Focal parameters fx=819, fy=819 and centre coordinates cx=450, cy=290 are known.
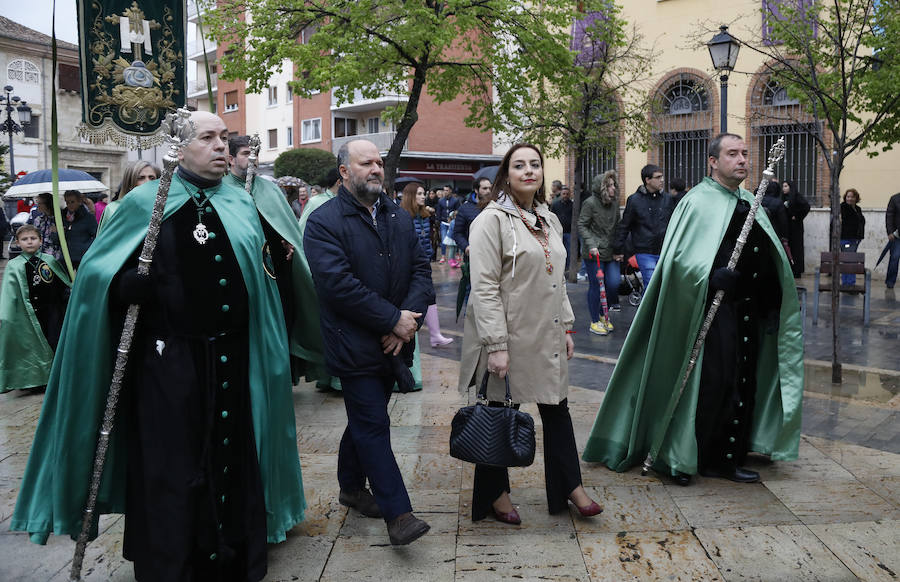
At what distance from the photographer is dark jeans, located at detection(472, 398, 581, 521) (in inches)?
159

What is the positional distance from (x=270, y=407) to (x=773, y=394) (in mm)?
2978

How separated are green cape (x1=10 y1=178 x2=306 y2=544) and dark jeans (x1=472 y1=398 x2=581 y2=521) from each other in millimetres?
1033

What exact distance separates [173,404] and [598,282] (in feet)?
24.1

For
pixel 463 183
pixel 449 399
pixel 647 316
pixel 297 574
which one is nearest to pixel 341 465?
pixel 297 574

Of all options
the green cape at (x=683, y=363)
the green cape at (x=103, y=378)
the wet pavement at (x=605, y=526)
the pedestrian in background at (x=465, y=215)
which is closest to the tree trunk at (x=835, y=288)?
the wet pavement at (x=605, y=526)

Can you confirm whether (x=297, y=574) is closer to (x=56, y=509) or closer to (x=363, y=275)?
(x=56, y=509)

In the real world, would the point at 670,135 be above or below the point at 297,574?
above

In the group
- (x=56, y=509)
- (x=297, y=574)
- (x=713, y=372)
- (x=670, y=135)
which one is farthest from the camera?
(x=670, y=135)

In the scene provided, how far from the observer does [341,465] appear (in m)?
4.23

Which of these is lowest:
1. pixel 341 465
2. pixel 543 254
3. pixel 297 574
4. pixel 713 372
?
pixel 297 574

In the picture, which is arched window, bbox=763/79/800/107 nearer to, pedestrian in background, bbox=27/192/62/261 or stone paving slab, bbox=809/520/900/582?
pedestrian in background, bbox=27/192/62/261

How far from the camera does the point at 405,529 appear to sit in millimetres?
3658

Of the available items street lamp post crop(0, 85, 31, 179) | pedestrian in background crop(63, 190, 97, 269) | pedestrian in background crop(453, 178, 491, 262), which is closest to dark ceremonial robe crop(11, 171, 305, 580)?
pedestrian in background crop(63, 190, 97, 269)

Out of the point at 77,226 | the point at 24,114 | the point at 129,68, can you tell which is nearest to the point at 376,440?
the point at 129,68
